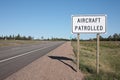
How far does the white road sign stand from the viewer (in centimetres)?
1041

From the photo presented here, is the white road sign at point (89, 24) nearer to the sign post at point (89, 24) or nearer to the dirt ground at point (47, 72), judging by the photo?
the sign post at point (89, 24)

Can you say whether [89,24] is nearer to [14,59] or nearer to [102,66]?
[102,66]

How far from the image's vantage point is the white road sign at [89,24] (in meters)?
10.4

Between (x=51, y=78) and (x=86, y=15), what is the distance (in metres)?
3.53

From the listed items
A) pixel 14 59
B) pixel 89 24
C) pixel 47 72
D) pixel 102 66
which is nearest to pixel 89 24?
pixel 89 24

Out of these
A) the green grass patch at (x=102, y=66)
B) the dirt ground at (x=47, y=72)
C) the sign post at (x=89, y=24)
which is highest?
the sign post at (x=89, y=24)

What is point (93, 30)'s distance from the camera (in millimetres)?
10586

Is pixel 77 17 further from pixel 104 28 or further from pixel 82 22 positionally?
pixel 104 28

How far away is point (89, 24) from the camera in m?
10.6

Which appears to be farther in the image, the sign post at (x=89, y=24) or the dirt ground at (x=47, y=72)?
the sign post at (x=89, y=24)

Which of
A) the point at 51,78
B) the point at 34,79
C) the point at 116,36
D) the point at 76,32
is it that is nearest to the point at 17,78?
the point at 34,79

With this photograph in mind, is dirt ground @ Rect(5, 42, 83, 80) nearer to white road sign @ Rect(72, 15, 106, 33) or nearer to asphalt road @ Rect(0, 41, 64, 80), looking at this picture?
asphalt road @ Rect(0, 41, 64, 80)

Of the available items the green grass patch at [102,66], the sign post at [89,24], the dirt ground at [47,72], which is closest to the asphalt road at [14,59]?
the dirt ground at [47,72]

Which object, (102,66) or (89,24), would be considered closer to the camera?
(89,24)
